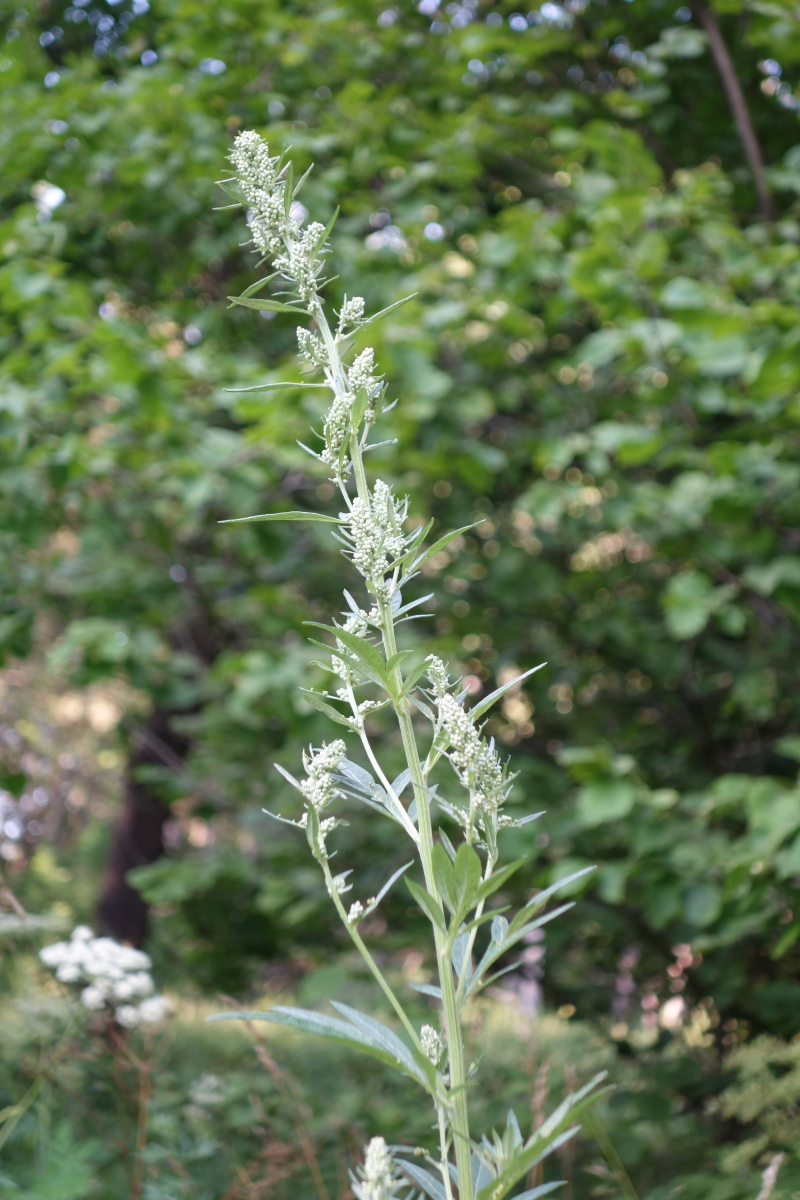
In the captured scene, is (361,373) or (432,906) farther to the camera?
(361,373)

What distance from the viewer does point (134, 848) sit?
19.0ft

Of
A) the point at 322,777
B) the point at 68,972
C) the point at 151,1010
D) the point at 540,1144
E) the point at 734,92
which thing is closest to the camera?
the point at 540,1144

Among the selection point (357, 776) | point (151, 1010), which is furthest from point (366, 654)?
point (151, 1010)

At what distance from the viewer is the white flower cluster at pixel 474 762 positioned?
67 centimetres

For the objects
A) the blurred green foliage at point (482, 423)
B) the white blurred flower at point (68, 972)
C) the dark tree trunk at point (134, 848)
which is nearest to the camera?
the white blurred flower at point (68, 972)

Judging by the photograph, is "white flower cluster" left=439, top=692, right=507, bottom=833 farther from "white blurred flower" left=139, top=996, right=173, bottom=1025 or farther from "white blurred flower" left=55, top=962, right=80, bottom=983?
"white blurred flower" left=139, top=996, right=173, bottom=1025

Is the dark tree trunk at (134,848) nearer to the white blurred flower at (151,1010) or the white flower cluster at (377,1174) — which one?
the white blurred flower at (151,1010)

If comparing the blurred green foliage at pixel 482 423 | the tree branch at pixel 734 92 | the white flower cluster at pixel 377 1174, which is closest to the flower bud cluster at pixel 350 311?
the white flower cluster at pixel 377 1174

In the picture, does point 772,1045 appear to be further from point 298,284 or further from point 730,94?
point 730,94

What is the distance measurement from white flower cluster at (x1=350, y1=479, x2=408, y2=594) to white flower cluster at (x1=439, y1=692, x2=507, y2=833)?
0.11 metres

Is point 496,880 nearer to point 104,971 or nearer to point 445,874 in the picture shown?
point 445,874

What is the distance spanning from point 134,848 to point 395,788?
5505 mm

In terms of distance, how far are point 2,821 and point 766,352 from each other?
111 inches

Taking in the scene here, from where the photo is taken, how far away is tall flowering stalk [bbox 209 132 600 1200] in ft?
2.04
